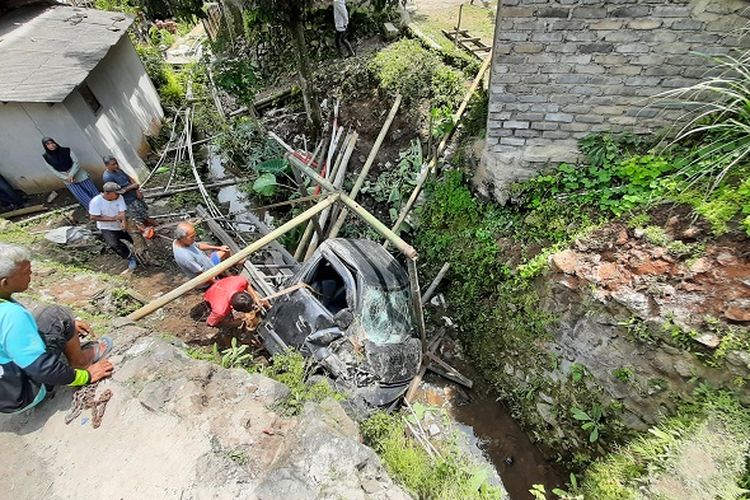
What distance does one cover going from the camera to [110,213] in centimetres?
562

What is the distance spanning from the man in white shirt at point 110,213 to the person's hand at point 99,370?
330 cm

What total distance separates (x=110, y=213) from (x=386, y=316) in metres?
4.42

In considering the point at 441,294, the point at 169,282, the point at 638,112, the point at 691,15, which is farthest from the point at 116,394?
the point at 691,15

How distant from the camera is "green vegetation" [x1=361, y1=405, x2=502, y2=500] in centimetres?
281

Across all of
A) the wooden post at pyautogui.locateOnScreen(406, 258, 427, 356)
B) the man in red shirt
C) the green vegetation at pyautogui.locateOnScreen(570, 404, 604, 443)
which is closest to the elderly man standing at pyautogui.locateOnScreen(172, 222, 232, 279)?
the man in red shirt

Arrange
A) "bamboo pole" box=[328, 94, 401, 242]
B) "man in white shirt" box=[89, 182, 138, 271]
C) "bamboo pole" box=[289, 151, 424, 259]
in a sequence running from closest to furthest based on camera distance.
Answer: "bamboo pole" box=[289, 151, 424, 259], "man in white shirt" box=[89, 182, 138, 271], "bamboo pole" box=[328, 94, 401, 242]

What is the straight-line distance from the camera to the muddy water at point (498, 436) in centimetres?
427

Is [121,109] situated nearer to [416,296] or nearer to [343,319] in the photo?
[343,319]

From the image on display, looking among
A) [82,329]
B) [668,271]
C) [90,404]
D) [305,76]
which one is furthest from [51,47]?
[668,271]

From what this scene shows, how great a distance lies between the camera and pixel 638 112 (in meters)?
4.06

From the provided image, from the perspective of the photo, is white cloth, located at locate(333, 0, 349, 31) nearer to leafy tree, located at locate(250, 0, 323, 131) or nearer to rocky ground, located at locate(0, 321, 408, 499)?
leafy tree, located at locate(250, 0, 323, 131)

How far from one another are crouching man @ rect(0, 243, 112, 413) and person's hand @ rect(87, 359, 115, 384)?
0.03 m

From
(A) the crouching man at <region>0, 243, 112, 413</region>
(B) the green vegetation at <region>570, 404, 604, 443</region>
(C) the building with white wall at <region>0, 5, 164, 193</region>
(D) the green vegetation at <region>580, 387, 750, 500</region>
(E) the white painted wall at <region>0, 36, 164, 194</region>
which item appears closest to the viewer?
(A) the crouching man at <region>0, 243, 112, 413</region>

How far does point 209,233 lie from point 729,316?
6.96m
